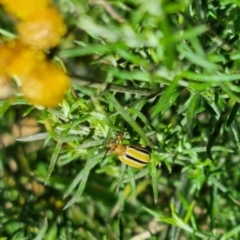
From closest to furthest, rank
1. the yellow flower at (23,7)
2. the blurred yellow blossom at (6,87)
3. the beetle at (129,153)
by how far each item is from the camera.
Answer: the yellow flower at (23,7) → the blurred yellow blossom at (6,87) → the beetle at (129,153)

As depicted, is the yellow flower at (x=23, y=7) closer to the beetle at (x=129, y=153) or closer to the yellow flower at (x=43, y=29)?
the yellow flower at (x=43, y=29)

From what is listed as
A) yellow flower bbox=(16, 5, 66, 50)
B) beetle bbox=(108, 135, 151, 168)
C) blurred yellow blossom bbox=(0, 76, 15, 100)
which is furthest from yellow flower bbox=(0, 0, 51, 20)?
beetle bbox=(108, 135, 151, 168)

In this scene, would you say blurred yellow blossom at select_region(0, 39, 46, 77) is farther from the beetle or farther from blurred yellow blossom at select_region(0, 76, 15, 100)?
the beetle

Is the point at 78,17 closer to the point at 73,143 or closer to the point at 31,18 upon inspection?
the point at 31,18

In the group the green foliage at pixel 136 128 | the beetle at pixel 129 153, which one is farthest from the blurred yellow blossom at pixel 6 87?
the beetle at pixel 129 153

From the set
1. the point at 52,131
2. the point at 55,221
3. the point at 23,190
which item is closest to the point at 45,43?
the point at 52,131
